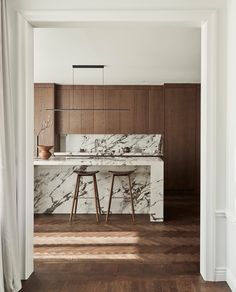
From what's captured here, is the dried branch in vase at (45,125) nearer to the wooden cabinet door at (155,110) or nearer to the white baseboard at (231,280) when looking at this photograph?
the wooden cabinet door at (155,110)

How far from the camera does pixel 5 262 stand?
2.90 m

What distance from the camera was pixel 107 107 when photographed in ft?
27.9

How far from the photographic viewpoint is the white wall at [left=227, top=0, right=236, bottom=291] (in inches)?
121

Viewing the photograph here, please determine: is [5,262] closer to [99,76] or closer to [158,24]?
[158,24]

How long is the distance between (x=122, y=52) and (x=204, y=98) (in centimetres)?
258

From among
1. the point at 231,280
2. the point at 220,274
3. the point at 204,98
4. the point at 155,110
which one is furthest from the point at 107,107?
the point at 231,280

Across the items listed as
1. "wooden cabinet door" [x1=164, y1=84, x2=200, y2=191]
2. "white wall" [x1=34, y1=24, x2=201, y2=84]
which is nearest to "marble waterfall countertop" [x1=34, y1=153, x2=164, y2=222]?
"white wall" [x1=34, y1=24, x2=201, y2=84]

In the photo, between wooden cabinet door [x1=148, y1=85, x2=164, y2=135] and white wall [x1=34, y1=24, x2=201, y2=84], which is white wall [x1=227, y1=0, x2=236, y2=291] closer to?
white wall [x1=34, y1=24, x2=201, y2=84]

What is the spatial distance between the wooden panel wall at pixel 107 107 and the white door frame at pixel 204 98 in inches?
202

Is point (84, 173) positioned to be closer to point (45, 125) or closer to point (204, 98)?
point (204, 98)

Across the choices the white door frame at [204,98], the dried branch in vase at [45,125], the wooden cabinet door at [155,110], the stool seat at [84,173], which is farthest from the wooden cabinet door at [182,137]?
the white door frame at [204,98]

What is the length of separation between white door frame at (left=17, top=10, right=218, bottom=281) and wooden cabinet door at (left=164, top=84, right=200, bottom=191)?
16.3 ft

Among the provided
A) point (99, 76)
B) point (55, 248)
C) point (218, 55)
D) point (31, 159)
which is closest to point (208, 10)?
point (218, 55)

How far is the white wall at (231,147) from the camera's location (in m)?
3.06
